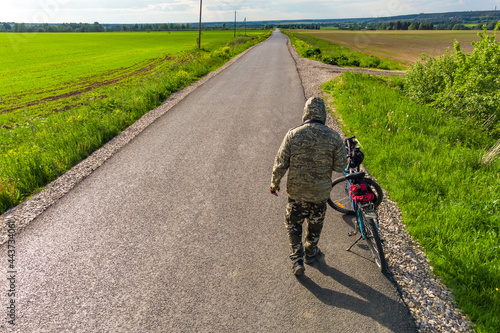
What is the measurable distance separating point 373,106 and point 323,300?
8.22 metres

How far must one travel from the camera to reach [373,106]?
33.0ft

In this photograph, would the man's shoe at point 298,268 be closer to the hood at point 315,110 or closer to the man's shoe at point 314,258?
the man's shoe at point 314,258

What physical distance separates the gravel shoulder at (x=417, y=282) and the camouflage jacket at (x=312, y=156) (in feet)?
4.74

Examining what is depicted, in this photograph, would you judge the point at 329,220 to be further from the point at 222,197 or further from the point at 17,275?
the point at 17,275

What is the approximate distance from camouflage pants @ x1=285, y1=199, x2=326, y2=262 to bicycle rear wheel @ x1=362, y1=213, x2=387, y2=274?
644mm

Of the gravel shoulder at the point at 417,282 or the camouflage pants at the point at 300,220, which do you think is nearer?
the gravel shoulder at the point at 417,282

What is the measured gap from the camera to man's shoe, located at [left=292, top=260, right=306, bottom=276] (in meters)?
3.74

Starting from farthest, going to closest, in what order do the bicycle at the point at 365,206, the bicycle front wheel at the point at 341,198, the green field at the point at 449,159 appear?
the bicycle front wheel at the point at 341,198, the bicycle at the point at 365,206, the green field at the point at 449,159

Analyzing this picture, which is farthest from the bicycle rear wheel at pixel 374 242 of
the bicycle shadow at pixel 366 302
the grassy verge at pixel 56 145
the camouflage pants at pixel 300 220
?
the grassy verge at pixel 56 145

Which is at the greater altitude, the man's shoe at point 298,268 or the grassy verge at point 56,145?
the grassy verge at point 56,145

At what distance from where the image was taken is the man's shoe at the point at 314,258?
13.4ft

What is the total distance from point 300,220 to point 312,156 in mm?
896

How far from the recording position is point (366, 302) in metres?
3.45

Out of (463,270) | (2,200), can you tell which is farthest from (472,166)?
(2,200)
